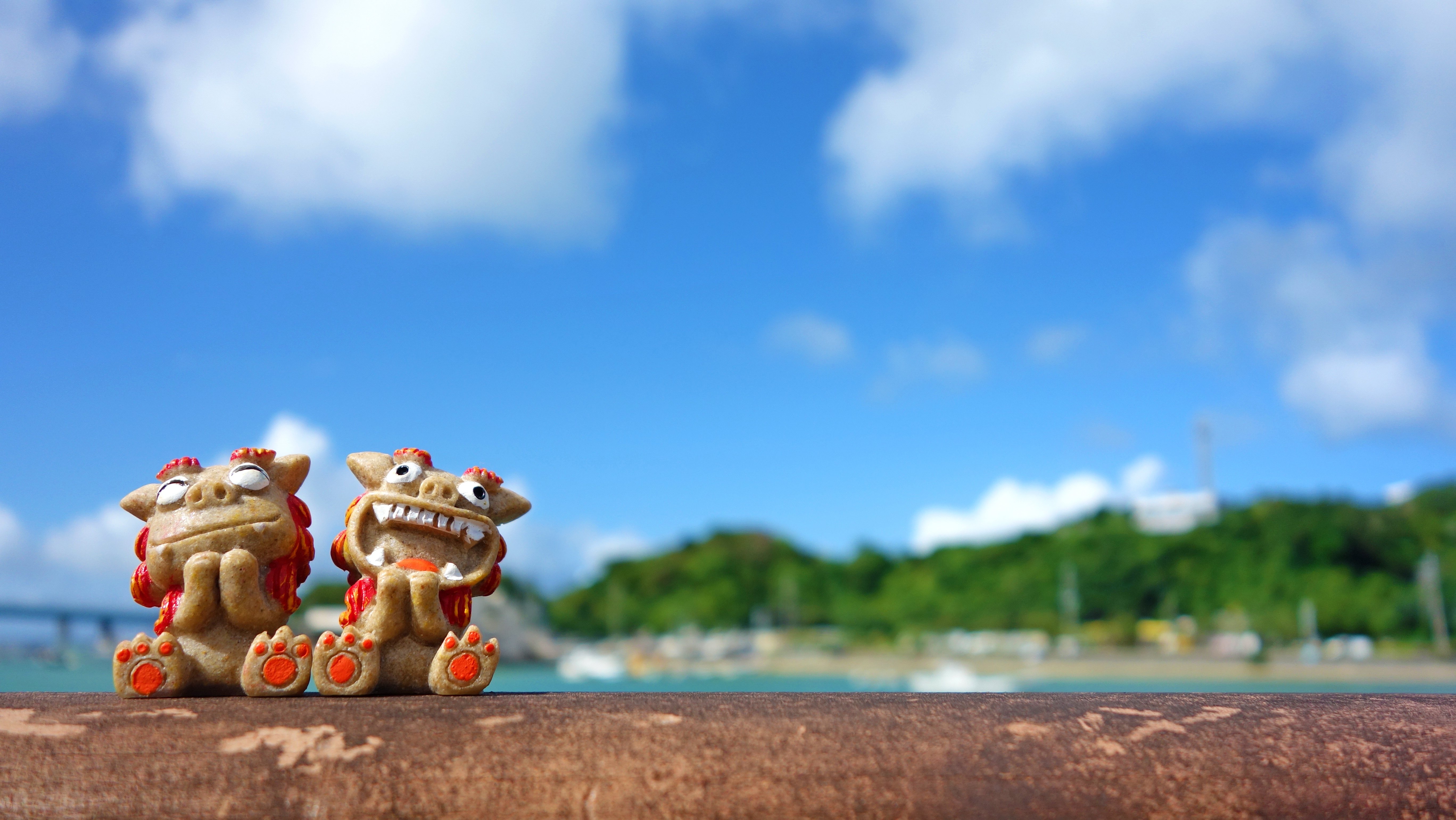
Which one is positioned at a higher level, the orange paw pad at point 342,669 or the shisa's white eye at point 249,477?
the shisa's white eye at point 249,477

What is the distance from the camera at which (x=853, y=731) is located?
3.32 meters

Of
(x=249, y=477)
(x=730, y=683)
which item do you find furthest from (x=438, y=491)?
(x=730, y=683)

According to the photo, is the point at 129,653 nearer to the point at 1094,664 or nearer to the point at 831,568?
the point at 1094,664

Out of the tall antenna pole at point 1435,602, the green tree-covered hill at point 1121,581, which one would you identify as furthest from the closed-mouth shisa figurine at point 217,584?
the green tree-covered hill at point 1121,581

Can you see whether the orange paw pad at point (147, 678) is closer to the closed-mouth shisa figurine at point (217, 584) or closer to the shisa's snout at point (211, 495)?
the closed-mouth shisa figurine at point (217, 584)

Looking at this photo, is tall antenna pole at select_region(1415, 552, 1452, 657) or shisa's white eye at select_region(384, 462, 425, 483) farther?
tall antenna pole at select_region(1415, 552, 1452, 657)

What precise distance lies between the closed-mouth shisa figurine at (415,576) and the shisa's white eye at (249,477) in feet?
1.23

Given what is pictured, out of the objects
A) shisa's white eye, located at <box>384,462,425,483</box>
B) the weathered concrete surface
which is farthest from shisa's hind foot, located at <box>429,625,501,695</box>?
shisa's white eye, located at <box>384,462,425,483</box>

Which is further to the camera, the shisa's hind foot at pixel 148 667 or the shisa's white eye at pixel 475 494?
the shisa's white eye at pixel 475 494

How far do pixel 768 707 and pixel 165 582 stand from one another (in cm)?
258

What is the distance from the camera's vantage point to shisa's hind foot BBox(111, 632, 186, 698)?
4.15 meters

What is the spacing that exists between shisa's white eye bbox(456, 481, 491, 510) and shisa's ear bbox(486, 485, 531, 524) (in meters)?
0.06

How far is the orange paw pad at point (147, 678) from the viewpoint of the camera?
4164 mm

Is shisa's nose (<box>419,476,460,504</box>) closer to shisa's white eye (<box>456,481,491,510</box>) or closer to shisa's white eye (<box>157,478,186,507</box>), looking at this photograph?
shisa's white eye (<box>456,481,491,510</box>)
